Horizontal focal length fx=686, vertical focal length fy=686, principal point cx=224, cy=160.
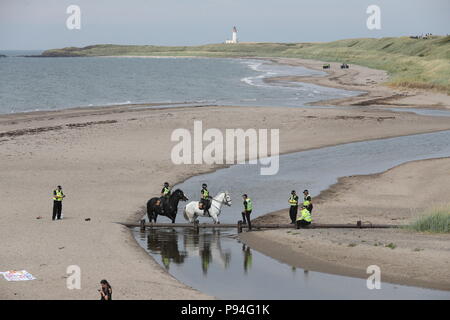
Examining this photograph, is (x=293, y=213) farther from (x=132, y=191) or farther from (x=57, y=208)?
(x=132, y=191)

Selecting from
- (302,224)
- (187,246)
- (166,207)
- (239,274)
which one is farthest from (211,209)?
(239,274)

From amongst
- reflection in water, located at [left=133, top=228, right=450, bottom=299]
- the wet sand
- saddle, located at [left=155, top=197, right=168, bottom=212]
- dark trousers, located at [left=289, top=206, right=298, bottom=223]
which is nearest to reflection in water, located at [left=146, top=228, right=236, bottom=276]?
reflection in water, located at [left=133, top=228, right=450, bottom=299]

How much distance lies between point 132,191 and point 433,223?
1478cm

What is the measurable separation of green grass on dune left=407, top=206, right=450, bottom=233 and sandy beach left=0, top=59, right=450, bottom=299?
41.4 inches

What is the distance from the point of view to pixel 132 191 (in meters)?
33.9

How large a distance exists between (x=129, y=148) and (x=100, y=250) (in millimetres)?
23162

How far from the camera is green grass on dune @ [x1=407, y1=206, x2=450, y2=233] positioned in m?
25.8

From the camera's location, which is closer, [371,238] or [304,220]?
[371,238]

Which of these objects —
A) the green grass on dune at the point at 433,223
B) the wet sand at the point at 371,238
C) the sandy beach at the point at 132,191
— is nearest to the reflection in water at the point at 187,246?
the sandy beach at the point at 132,191

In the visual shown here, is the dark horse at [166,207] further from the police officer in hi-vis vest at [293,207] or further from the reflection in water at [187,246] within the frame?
the police officer in hi-vis vest at [293,207]

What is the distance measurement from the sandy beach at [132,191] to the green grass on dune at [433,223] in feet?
3.45

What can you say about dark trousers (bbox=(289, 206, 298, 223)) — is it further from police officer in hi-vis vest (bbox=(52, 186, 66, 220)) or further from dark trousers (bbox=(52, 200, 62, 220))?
dark trousers (bbox=(52, 200, 62, 220))
